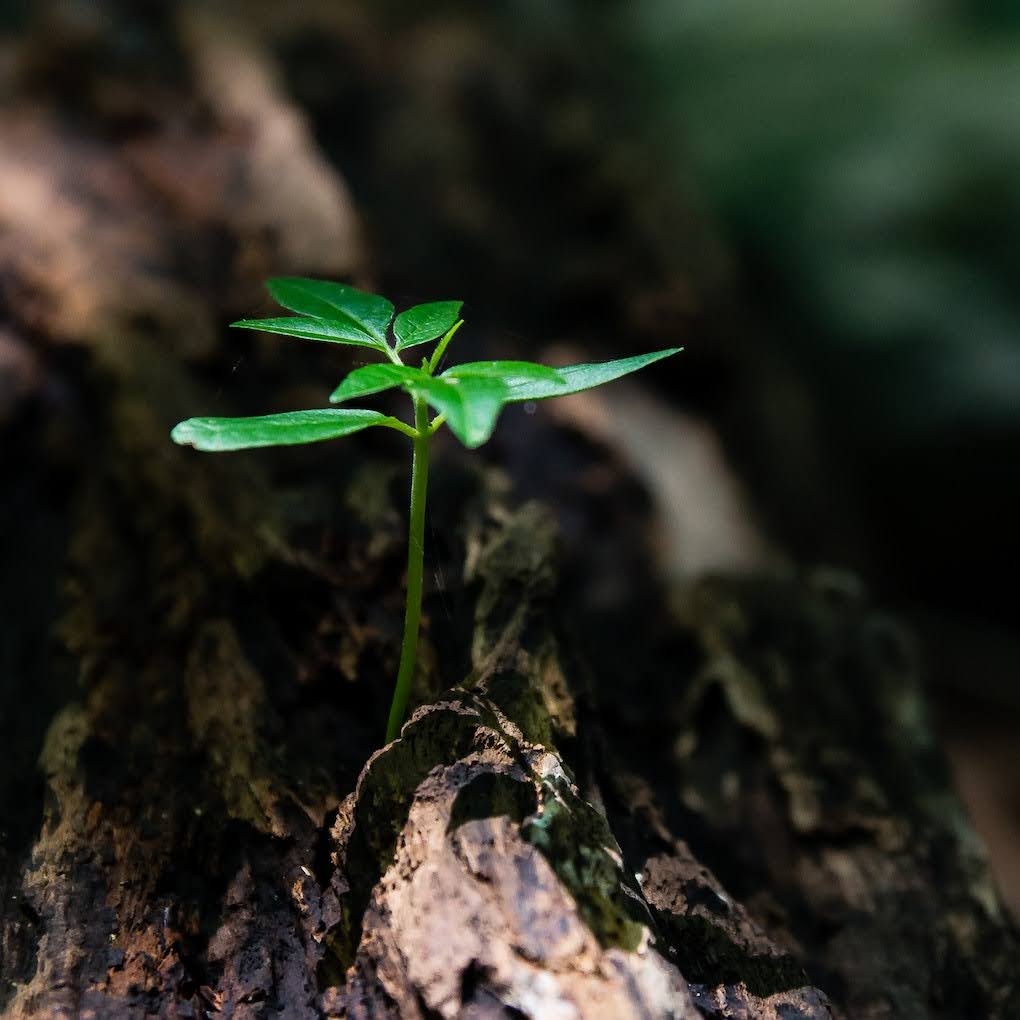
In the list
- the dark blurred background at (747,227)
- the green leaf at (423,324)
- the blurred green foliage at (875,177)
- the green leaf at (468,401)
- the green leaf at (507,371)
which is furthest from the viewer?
the blurred green foliage at (875,177)

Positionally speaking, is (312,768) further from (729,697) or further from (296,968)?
(729,697)

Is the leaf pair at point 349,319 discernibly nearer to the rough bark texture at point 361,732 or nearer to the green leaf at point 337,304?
the green leaf at point 337,304

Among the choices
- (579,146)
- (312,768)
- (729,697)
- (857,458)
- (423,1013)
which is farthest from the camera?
(857,458)

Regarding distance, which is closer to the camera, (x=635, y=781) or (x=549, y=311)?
(x=635, y=781)

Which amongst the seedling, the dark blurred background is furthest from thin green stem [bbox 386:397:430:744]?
the dark blurred background

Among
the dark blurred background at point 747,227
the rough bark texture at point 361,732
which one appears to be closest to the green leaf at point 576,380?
the rough bark texture at point 361,732

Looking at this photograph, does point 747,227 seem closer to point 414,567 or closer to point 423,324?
point 423,324

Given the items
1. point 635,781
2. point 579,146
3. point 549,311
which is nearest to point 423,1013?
point 635,781
